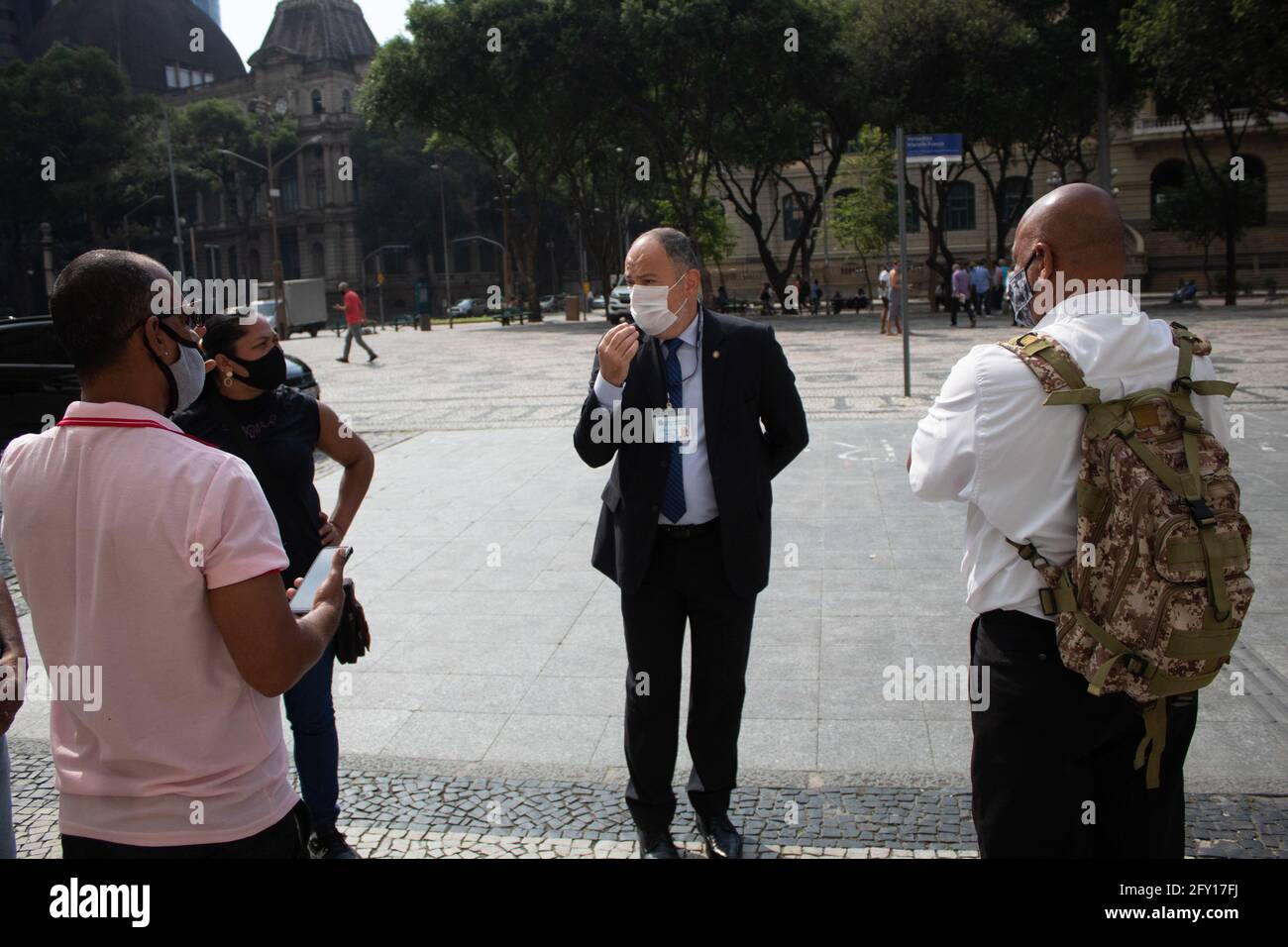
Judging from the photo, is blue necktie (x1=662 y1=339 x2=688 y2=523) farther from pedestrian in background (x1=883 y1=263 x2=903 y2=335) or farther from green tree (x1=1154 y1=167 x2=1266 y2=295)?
green tree (x1=1154 y1=167 x2=1266 y2=295)

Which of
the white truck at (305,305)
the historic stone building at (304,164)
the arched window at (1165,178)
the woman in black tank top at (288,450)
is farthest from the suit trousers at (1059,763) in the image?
the historic stone building at (304,164)

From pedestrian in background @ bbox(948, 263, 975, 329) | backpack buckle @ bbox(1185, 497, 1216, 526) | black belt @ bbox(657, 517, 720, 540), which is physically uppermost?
pedestrian in background @ bbox(948, 263, 975, 329)

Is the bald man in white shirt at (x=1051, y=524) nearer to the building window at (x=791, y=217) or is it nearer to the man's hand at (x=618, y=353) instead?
the man's hand at (x=618, y=353)

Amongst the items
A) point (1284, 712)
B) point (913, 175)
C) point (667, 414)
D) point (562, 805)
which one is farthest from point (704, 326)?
point (913, 175)

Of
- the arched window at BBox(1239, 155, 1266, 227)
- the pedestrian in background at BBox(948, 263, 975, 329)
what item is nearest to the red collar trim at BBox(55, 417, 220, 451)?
the pedestrian in background at BBox(948, 263, 975, 329)

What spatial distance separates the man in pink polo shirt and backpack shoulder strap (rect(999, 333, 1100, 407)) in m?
1.58

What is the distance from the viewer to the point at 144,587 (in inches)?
82.5

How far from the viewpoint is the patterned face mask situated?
261 cm

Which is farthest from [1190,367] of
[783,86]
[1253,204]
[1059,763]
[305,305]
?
[305,305]

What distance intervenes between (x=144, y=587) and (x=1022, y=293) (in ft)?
6.46
